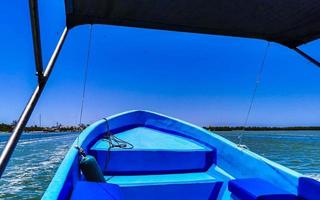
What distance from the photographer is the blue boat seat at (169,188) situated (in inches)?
121

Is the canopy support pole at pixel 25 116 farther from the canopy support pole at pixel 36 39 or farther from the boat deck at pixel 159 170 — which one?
the boat deck at pixel 159 170

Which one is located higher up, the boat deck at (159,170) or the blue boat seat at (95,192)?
the blue boat seat at (95,192)

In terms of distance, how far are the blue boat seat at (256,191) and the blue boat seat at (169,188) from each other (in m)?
0.76

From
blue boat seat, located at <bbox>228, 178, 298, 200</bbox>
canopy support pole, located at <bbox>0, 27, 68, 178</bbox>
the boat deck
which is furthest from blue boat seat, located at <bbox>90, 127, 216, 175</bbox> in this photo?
canopy support pole, located at <bbox>0, 27, 68, 178</bbox>

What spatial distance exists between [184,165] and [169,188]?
75 centimetres

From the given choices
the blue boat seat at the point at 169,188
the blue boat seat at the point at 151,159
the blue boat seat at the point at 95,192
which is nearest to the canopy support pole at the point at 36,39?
the blue boat seat at the point at 95,192

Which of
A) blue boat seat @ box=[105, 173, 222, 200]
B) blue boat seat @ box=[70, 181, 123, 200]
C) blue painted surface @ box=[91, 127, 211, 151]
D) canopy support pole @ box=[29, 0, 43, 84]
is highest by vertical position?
canopy support pole @ box=[29, 0, 43, 84]

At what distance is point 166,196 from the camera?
3.17 metres

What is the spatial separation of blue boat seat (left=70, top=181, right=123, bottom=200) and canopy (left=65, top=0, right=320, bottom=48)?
1.18 m

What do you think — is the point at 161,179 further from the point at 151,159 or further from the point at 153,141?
the point at 153,141

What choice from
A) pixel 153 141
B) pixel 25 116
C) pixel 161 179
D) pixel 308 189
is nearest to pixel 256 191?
pixel 308 189

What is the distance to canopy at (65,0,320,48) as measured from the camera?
6.56 ft

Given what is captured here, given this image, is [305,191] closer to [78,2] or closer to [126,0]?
[126,0]

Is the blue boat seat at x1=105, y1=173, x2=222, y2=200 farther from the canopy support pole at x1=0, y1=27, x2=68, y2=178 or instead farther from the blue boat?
the canopy support pole at x1=0, y1=27, x2=68, y2=178
